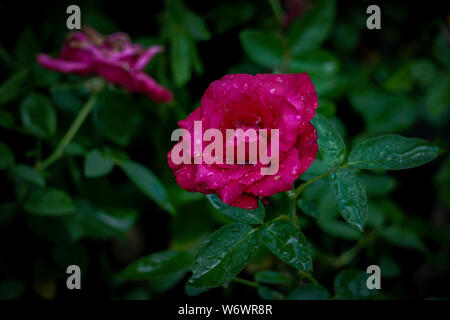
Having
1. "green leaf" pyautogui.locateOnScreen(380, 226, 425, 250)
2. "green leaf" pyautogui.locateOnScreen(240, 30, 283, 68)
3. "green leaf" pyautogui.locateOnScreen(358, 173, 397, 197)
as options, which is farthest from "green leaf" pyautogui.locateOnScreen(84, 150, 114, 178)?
"green leaf" pyautogui.locateOnScreen(380, 226, 425, 250)

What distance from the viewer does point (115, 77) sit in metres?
0.94

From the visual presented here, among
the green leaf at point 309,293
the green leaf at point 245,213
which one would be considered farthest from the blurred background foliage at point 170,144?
the green leaf at point 245,213

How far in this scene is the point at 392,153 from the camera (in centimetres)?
57

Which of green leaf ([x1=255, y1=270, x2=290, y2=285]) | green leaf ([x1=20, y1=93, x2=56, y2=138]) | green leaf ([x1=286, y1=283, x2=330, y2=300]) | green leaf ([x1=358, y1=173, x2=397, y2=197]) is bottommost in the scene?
green leaf ([x1=286, y1=283, x2=330, y2=300])

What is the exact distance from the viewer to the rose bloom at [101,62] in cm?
90

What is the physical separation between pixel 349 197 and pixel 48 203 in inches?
24.2

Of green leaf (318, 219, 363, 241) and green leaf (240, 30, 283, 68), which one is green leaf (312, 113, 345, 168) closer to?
green leaf (240, 30, 283, 68)

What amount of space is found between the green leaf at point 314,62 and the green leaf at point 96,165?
0.54m

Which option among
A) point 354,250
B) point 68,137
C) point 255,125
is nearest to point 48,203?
point 68,137

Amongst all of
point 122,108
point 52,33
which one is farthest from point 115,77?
point 52,33

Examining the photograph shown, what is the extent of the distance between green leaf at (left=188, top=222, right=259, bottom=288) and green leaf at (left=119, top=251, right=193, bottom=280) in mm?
216

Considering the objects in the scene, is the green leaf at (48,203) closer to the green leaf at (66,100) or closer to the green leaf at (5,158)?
the green leaf at (5,158)

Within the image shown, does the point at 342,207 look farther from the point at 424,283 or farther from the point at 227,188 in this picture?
the point at 424,283

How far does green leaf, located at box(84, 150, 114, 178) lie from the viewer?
0.84 metres
